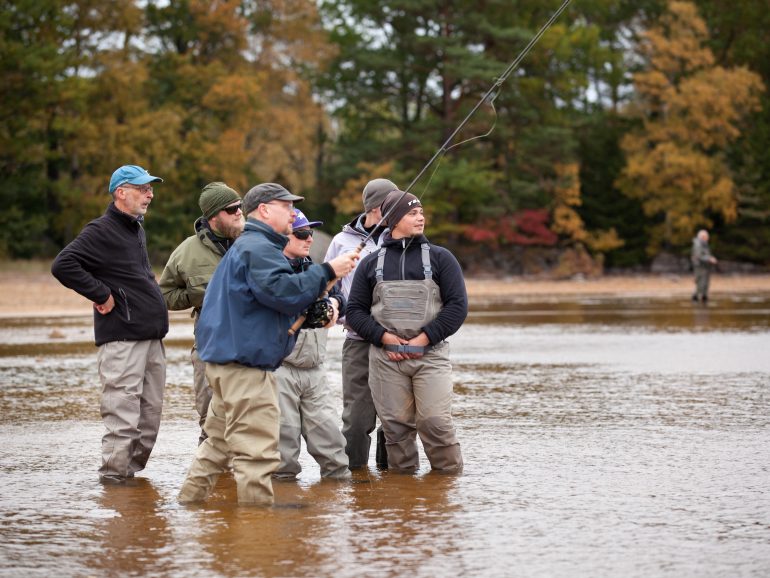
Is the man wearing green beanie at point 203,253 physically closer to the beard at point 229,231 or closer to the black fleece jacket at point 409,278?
the beard at point 229,231

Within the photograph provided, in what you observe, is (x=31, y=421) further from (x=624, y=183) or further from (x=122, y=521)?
(x=624, y=183)

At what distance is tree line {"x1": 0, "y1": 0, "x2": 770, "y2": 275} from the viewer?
45625 mm

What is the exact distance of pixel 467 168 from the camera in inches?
1844

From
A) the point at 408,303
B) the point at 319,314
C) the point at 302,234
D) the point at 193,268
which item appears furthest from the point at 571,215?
the point at 319,314

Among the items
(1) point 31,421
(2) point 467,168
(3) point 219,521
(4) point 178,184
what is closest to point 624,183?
(2) point 467,168

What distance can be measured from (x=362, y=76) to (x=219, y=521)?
4421 cm

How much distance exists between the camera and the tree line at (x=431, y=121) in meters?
45.6

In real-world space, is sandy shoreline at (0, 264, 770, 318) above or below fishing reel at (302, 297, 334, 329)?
below

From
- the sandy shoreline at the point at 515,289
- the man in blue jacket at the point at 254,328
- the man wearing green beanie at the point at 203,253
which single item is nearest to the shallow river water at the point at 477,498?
the man in blue jacket at the point at 254,328

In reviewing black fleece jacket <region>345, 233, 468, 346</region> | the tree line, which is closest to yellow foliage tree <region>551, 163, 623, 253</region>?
the tree line

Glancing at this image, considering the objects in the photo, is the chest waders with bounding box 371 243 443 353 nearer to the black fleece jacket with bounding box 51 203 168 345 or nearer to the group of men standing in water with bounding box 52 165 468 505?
the group of men standing in water with bounding box 52 165 468 505

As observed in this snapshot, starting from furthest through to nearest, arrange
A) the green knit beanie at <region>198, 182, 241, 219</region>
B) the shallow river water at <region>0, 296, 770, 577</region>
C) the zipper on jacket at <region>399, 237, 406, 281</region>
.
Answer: the green knit beanie at <region>198, 182, 241, 219</region>, the zipper on jacket at <region>399, 237, 406, 281</region>, the shallow river water at <region>0, 296, 770, 577</region>

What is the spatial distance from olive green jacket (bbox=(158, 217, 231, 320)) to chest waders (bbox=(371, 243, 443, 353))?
3.79ft

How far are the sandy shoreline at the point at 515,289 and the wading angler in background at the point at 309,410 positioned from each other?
70.6 feet
